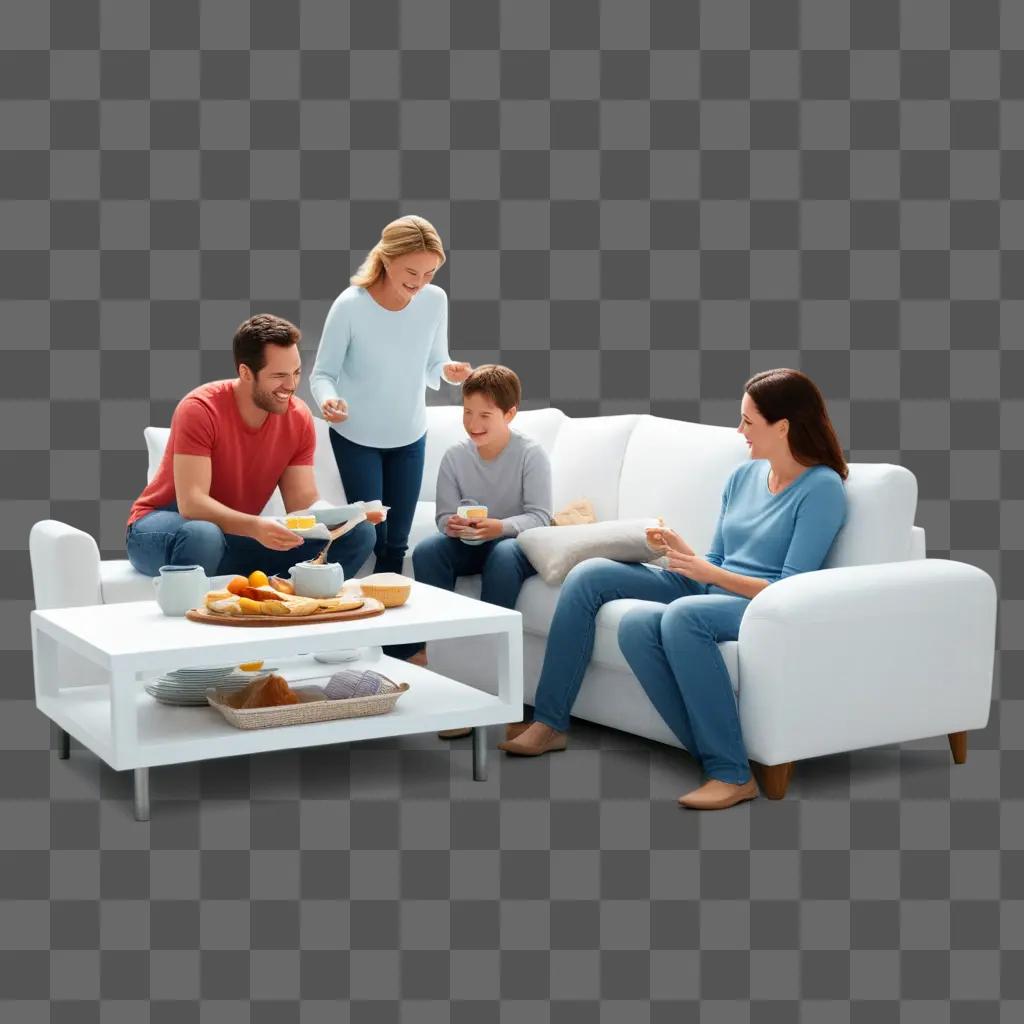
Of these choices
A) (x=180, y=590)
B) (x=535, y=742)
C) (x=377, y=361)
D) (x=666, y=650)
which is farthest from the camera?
(x=377, y=361)

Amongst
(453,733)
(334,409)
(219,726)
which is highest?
(334,409)

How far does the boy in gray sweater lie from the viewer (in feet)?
18.7

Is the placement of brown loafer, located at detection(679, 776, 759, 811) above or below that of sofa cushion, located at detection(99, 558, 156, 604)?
below

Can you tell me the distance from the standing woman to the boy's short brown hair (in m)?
0.33

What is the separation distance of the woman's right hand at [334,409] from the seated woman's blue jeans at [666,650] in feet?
3.68

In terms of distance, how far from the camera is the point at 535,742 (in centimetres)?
512

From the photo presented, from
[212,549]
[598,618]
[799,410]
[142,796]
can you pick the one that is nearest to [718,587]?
[598,618]

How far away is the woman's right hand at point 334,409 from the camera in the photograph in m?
5.84

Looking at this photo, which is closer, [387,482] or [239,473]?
[239,473]

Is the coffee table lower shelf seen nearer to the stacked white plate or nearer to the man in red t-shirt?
the stacked white plate

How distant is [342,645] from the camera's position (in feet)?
15.1

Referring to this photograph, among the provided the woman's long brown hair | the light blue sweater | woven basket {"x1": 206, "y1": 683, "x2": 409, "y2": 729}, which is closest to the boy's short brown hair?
the light blue sweater

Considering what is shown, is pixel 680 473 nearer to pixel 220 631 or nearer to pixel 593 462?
pixel 593 462

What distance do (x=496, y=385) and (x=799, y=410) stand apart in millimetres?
1228
